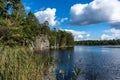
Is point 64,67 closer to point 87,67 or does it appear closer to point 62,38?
point 87,67

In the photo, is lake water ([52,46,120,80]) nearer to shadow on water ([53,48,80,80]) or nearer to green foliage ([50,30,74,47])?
shadow on water ([53,48,80,80])

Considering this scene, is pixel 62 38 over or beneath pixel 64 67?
over

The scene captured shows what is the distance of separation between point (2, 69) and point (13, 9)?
26.3 m

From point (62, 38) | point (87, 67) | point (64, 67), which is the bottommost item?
point (87, 67)

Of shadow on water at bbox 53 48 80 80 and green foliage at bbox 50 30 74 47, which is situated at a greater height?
green foliage at bbox 50 30 74 47

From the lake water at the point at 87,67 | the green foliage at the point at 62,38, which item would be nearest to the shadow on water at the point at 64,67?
the lake water at the point at 87,67

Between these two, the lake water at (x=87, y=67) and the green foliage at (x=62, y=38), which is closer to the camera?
the lake water at (x=87, y=67)

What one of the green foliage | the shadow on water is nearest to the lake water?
the shadow on water

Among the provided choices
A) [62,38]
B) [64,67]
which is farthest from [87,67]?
[62,38]

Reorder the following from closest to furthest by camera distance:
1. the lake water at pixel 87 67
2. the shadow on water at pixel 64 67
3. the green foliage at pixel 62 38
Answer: the shadow on water at pixel 64 67
the lake water at pixel 87 67
the green foliage at pixel 62 38

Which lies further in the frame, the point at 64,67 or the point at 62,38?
the point at 62,38

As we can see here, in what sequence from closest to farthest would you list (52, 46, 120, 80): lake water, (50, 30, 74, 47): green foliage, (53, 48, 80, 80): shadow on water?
(53, 48, 80, 80): shadow on water → (52, 46, 120, 80): lake water → (50, 30, 74, 47): green foliage

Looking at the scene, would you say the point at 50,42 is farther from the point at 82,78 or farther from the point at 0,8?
the point at 82,78

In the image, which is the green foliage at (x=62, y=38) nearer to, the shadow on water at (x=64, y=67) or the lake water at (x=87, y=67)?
the lake water at (x=87, y=67)
